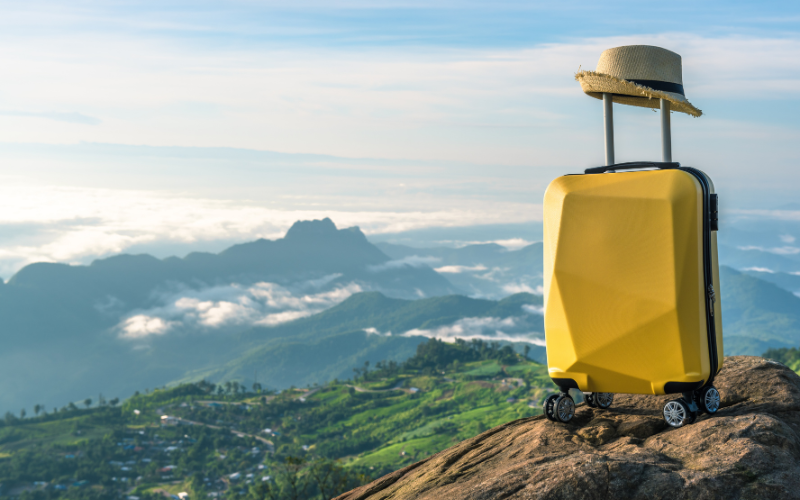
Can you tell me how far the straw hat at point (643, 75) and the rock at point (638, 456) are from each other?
286 cm

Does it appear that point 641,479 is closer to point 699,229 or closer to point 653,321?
point 653,321

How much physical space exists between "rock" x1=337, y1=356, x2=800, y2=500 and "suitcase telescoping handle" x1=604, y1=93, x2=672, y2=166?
2353 millimetres

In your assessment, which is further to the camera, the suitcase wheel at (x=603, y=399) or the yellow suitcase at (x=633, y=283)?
the suitcase wheel at (x=603, y=399)

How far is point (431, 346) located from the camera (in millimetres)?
153625

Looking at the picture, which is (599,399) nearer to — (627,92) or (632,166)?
(632,166)

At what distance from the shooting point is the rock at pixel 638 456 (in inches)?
166

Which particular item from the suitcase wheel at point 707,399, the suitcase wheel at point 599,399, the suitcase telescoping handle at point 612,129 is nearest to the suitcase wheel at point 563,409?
the suitcase wheel at point 599,399

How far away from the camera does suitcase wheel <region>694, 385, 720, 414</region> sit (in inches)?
212

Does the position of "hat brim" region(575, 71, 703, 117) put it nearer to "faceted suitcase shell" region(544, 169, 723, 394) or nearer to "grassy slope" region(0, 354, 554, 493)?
"faceted suitcase shell" region(544, 169, 723, 394)

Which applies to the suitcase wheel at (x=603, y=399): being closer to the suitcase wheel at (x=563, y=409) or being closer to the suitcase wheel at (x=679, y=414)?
the suitcase wheel at (x=563, y=409)

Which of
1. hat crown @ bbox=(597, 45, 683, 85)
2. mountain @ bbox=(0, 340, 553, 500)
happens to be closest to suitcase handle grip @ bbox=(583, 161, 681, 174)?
hat crown @ bbox=(597, 45, 683, 85)

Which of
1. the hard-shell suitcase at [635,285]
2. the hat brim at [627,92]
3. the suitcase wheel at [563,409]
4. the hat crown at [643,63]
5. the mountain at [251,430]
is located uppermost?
the hat crown at [643,63]

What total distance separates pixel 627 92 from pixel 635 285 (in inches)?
78.3

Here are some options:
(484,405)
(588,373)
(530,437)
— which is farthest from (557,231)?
(484,405)
